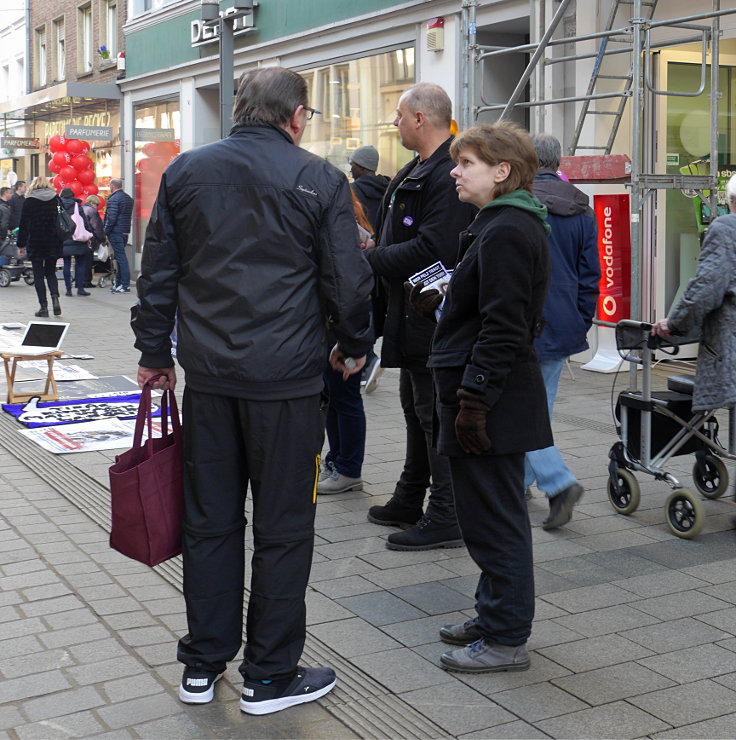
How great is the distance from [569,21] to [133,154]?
45.9ft

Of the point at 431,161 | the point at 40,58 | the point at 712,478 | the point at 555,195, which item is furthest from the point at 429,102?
the point at 40,58

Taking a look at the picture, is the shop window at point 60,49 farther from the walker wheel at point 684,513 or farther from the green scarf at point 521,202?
the green scarf at point 521,202

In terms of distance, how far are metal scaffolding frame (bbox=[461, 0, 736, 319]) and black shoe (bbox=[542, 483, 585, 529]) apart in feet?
6.39

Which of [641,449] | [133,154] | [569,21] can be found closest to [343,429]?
[641,449]

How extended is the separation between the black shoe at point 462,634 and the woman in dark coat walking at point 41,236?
1250 cm

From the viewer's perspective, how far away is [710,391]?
550 cm

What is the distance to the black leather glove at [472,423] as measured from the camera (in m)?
3.79

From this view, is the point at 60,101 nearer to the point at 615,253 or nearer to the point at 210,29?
the point at 210,29

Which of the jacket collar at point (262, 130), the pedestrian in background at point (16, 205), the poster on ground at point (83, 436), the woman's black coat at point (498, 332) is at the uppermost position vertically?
the pedestrian in background at point (16, 205)

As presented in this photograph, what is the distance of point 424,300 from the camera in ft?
15.9

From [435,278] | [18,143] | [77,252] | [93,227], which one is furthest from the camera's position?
[18,143]

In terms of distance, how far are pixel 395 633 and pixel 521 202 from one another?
5.50 ft

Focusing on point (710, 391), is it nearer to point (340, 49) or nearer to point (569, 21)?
point (569, 21)

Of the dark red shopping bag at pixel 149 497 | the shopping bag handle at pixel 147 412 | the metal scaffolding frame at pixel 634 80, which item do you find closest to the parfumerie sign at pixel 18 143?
the metal scaffolding frame at pixel 634 80
